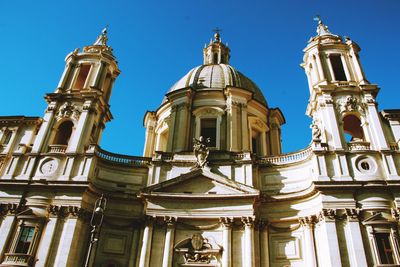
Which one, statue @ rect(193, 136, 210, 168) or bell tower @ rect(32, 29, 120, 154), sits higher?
bell tower @ rect(32, 29, 120, 154)

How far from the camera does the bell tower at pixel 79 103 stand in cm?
2269

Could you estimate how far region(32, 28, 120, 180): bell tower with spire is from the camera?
2261 centimetres

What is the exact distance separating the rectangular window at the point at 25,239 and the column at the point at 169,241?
23.8ft

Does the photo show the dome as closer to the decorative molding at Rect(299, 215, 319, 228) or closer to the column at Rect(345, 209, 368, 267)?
the decorative molding at Rect(299, 215, 319, 228)

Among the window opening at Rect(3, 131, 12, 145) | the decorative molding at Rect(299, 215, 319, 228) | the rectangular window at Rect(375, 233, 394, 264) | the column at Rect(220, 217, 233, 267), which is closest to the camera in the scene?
the rectangular window at Rect(375, 233, 394, 264)

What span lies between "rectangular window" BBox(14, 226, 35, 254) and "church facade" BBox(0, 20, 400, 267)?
0.05m

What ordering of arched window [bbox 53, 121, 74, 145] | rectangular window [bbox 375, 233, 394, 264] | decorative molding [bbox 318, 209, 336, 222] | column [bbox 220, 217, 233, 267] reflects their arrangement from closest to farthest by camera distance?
1. rectangular window [bbox 375, 233, 394, 264]
2. decorative molding [bbox 318, 209, 336, 222]
3. column [bbox 220, 217, 233, 267]
4. arched window [bbox 53, 121, 74, 145]

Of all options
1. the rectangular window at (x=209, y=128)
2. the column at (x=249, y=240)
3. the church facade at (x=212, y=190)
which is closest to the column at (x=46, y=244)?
the church facade at (x=212, y=190)

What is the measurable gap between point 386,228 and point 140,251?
12.7 meters

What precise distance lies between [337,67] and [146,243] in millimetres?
18368

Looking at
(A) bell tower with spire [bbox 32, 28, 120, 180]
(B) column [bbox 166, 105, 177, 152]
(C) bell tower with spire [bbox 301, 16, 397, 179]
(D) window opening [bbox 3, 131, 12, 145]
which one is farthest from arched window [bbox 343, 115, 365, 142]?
(D) window opening [bbox 3, 131, 12, 145]

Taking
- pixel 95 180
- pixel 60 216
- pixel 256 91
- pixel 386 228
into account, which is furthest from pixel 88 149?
pixel 386 228

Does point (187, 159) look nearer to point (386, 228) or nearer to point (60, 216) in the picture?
point (60, 216)

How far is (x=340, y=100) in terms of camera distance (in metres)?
22.4
